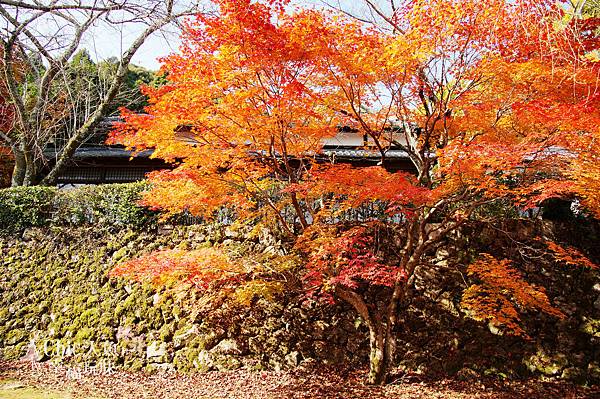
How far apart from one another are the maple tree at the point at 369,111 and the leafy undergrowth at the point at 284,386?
565mm

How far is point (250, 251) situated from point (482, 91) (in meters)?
5.96

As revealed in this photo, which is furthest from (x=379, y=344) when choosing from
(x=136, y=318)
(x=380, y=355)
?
(x=136, y=318)

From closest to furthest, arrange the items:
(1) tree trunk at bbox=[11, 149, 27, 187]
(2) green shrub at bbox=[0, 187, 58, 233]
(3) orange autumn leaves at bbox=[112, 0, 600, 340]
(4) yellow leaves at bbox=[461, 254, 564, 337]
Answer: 1. (3) orange autumn leaves at bbox=[112, 0, 600, 340]
2. (4) yellow leaves at bbox=[461, 254, 564, 337]
3. (2) green shrub at bbox=[0, 187, 58, 233]
4. (1) tree trunk at bbox=[11, 149, 27, 187]

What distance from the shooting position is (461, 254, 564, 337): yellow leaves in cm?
809

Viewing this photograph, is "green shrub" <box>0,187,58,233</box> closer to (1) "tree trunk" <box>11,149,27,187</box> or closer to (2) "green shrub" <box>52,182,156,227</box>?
(2) "green shrub" <box>52,182,156,227</box>

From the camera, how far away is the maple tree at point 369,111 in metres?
6.72

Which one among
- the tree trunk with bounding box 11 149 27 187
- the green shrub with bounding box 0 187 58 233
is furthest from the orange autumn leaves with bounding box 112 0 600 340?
the tree trunk with bounding box 11 149 27 187

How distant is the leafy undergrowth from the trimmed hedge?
4250 mm

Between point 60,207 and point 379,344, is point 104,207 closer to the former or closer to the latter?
point 60,207

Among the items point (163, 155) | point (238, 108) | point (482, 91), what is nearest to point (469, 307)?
point (482, 91)

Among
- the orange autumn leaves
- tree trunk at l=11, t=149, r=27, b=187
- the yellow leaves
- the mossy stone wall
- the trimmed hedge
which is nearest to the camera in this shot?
the orange autumn leaves

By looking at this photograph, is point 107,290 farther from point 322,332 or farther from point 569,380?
point 569,380

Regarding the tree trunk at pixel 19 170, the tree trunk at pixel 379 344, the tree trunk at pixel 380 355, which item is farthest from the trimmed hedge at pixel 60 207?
the tree trunk at pixel 380 355

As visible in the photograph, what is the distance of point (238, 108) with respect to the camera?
23.3 ft
